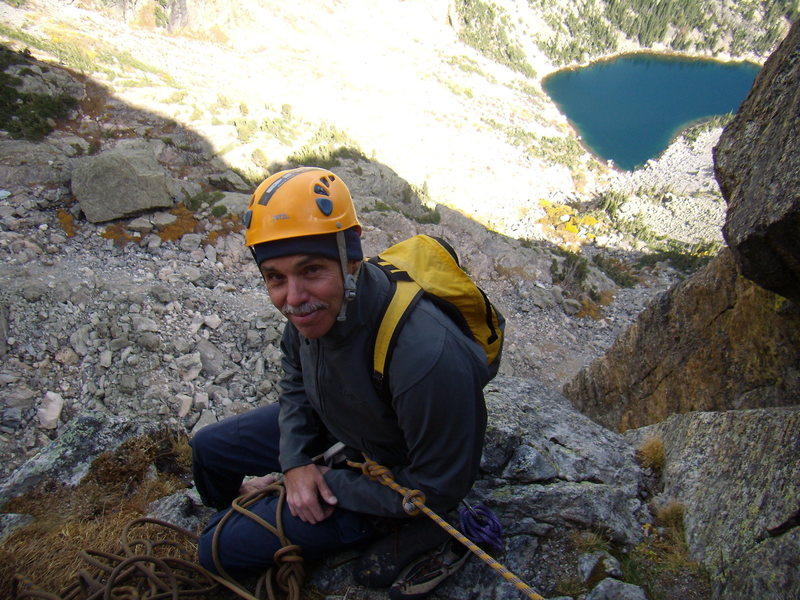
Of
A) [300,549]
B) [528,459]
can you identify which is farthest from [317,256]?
[528,459]

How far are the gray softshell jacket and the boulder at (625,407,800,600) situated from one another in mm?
1391

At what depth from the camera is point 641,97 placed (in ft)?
190

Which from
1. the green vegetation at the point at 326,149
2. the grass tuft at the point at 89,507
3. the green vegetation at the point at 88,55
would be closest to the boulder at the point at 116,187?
the green vegetation at the point at 326,149

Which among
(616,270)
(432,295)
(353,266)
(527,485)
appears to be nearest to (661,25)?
(616,270)

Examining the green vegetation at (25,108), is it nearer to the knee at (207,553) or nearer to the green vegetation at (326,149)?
the green vegetation at (326,149)

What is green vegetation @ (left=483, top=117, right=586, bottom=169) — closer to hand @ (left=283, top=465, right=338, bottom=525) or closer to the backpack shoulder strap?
the backpack shoulder strap

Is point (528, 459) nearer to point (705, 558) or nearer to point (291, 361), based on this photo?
point (705, 558)

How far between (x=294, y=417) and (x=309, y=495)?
47 cm

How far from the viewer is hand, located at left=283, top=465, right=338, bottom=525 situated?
7.84 ft

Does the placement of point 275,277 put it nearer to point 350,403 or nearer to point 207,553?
point 350,403

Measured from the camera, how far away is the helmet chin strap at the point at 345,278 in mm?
1932

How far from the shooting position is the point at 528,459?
3.28 m

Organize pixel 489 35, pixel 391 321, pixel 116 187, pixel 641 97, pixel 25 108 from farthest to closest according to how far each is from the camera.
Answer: pixel 489 35 < pixel 641 97 < pixel 25 108 < pixel 116 187 < pixel 391 321

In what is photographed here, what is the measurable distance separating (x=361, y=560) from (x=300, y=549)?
35 centimetres
